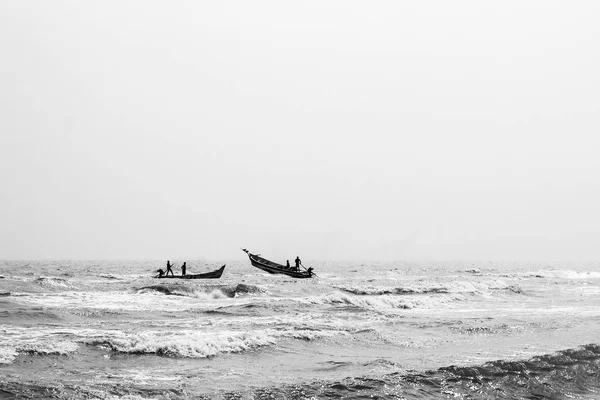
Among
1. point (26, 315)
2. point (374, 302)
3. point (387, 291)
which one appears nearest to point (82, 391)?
point (26, 315)

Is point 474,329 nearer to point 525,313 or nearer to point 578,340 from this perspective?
point 578,340

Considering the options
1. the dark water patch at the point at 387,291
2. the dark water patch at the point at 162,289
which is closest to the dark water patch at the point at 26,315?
the dark water patch at the point at 162,289

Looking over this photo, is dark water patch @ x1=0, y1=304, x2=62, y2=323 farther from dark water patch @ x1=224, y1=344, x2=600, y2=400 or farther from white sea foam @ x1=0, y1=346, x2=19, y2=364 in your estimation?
dark water patch @ x1=224, y1=344, x2=600, y2=400

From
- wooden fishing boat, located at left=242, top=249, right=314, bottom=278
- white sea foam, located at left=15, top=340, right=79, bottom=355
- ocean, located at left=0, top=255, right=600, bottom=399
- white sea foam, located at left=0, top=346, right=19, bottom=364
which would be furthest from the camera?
wooden fishing boat, located at left=242, top=249, right=314, bottom=278

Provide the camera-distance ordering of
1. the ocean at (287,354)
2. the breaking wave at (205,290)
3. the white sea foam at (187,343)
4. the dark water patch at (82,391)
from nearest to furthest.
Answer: the dark water patch at (82,391), the ocean at (287,354), the white sea foam at (187,343), the breaking wave at (205,290)

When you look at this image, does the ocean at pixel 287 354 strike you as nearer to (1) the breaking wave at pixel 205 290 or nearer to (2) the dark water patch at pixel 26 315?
(2) the dark water patch at pixel 26 315

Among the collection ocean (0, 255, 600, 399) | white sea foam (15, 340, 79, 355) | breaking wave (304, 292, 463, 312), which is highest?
white sea foam (15, 340, 79, 355)

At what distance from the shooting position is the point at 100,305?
26.4 meters

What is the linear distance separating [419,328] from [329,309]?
603 cm

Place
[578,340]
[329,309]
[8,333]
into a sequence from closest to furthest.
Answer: [8,333], [578,340], [329,309]

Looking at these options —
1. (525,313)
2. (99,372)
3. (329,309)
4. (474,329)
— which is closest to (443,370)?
(99,372)

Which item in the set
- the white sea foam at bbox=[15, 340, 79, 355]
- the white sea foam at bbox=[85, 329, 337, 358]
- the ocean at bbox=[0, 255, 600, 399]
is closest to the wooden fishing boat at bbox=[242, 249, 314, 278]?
the ocean at bbox=[0, 255, 600, 399]

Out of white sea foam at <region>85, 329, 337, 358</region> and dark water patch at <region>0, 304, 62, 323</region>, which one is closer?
white sea foam at <region>85, 329, 337, 358</region>

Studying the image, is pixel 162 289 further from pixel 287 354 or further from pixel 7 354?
pixel 7 354
